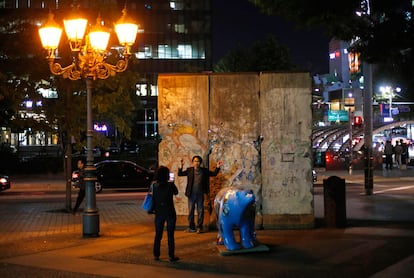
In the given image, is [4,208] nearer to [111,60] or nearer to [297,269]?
[111,60]

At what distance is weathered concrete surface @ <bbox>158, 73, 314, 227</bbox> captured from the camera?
1349 centimetres

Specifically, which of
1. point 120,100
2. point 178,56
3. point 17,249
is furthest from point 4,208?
point 178,56

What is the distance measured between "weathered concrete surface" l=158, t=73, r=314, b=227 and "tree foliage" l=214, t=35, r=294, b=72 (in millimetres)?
31378

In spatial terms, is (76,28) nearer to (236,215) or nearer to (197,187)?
(197,187)

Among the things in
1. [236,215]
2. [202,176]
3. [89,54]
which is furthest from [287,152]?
[89,54]

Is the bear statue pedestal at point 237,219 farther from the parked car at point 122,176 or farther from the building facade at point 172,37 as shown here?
the building facade at point 172,37

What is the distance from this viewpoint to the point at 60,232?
14.3 m

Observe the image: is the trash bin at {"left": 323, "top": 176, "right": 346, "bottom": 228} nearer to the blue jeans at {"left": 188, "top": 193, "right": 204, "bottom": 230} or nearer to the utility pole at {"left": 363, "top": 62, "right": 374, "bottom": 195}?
the blue jeans at {"left": 188, "top": 193, "right": 204, "bottom": 230}

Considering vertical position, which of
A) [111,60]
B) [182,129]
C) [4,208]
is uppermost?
[111,60]

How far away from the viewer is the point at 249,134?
1366cm

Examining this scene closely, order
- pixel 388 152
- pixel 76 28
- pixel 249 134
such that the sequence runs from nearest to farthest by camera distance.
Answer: pixel 76 28 → pixel 249 134 → pixel 388 152

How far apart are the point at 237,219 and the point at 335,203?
12.6 ft

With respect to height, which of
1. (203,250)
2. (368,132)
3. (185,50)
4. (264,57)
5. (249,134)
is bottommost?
(203,250)

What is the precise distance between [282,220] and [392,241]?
9.08 feet
